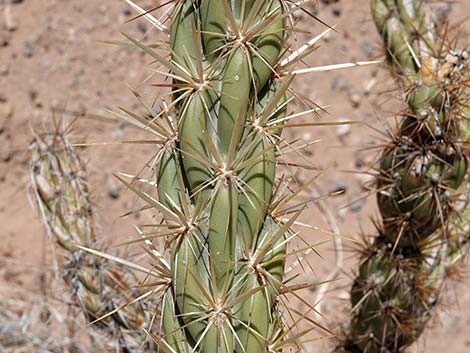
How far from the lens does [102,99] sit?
412 centimetres

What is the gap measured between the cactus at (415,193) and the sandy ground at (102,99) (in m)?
1.40

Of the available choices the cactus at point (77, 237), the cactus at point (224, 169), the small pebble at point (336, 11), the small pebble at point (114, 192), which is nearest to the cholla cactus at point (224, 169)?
the cactus at point (224, 169)

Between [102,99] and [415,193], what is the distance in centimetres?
256

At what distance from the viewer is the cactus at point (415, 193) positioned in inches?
68.9

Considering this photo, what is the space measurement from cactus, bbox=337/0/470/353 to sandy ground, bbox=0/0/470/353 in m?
1.40

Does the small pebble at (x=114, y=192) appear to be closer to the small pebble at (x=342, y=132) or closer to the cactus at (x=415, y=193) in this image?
the small pebble at (x=342, y=132)

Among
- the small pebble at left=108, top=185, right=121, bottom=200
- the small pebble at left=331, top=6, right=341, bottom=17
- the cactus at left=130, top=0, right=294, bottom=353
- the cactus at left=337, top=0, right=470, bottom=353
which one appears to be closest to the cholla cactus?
the cactus at left=130, top=0, right=294, bottom=353

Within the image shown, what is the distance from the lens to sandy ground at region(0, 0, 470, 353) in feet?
12.1

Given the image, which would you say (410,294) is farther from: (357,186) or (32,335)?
(357,186)

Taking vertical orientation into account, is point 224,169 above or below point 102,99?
below

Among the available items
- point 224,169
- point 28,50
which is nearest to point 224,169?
point 224,169

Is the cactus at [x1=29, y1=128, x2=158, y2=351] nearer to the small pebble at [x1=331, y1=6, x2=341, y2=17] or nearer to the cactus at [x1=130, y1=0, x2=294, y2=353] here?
the cactus at [x1=130, y1=0, x2=294, y2=353]

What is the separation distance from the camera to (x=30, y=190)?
2434mm

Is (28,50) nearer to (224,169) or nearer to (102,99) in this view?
(102,99)
